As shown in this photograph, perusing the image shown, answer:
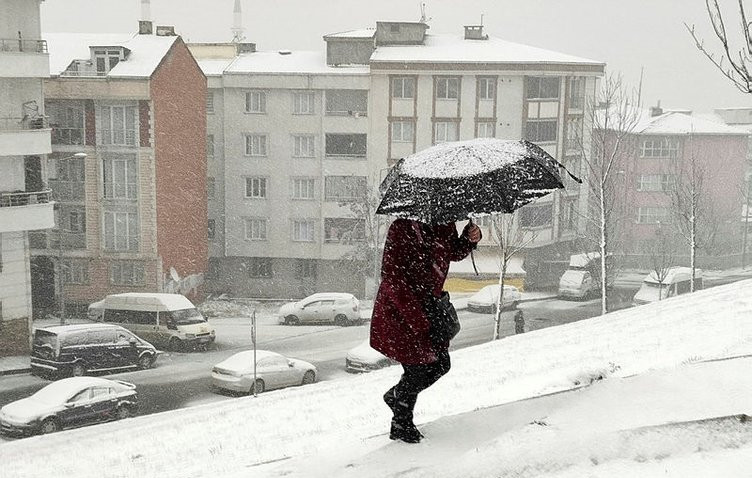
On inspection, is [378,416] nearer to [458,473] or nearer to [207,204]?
[458,473]

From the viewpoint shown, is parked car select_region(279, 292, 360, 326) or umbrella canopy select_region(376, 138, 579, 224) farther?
parked car select_region(279, 292, 360, 326)

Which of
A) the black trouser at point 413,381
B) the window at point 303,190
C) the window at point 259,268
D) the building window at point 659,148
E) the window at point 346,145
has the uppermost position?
the black trouser at point 413,381

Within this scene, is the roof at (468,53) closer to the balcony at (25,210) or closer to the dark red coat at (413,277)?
the balcony at (25,210)

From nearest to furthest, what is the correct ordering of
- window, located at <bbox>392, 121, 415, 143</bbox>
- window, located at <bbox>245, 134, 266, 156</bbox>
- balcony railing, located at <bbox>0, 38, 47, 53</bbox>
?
1. balcony railing, located at <bbox>0, 38, 47, 53</bbox>
2. window, located at <bbox>392, 121, 415, 143</bbox>
3. window, located at <bbox>245, 134, 266, 156</bbox>

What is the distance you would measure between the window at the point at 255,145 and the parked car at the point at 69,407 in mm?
24845

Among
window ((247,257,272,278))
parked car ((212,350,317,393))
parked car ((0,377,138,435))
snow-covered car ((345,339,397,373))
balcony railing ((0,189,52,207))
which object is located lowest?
window ((247,257,272,278))

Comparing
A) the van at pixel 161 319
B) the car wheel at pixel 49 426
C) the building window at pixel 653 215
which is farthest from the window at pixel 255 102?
the building window at pixel 653 215

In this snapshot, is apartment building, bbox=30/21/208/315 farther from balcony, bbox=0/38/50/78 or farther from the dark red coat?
the dark red coat

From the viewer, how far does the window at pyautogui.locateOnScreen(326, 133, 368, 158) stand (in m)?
44.1

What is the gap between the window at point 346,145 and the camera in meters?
44.1

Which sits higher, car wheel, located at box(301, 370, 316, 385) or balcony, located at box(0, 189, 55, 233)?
balcony, located at box(0, 189, 55, 233)

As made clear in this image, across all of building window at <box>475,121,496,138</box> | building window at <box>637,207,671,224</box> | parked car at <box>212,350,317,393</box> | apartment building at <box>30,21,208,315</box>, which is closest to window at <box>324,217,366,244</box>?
building window at <box>475,121,496,138</box>

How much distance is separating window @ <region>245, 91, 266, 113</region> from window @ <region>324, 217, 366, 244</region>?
7.23 m

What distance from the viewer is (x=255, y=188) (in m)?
45.0
